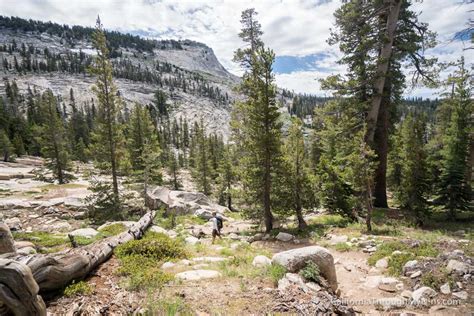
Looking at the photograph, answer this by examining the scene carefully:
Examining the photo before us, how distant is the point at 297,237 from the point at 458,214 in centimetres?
1390

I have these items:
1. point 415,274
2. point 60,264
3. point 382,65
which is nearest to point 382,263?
point 415,274

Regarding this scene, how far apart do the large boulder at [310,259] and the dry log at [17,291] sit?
5116 millimetres

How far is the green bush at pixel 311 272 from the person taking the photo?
6383 mm

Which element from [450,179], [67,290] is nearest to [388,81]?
[450,179]

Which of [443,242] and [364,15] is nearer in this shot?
[443,242]

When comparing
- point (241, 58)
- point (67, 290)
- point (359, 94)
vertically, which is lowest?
point (67, 290)

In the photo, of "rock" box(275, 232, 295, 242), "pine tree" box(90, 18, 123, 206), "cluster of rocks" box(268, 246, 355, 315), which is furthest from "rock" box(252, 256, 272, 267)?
"pine tree" box(90, 18, 123, 206)

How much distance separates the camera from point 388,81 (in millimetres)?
17734

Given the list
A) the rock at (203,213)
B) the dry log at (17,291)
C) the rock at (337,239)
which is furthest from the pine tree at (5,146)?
the dry log at (17,291)

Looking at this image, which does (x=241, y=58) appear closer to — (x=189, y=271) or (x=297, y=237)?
(x=297, y=237)

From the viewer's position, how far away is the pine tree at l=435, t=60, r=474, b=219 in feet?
60.3

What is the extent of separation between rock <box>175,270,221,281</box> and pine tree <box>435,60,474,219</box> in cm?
1726

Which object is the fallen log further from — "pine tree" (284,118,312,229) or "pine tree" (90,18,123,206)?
"pine tree" (90,18,123,206)

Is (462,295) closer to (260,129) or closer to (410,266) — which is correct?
(410,266)
